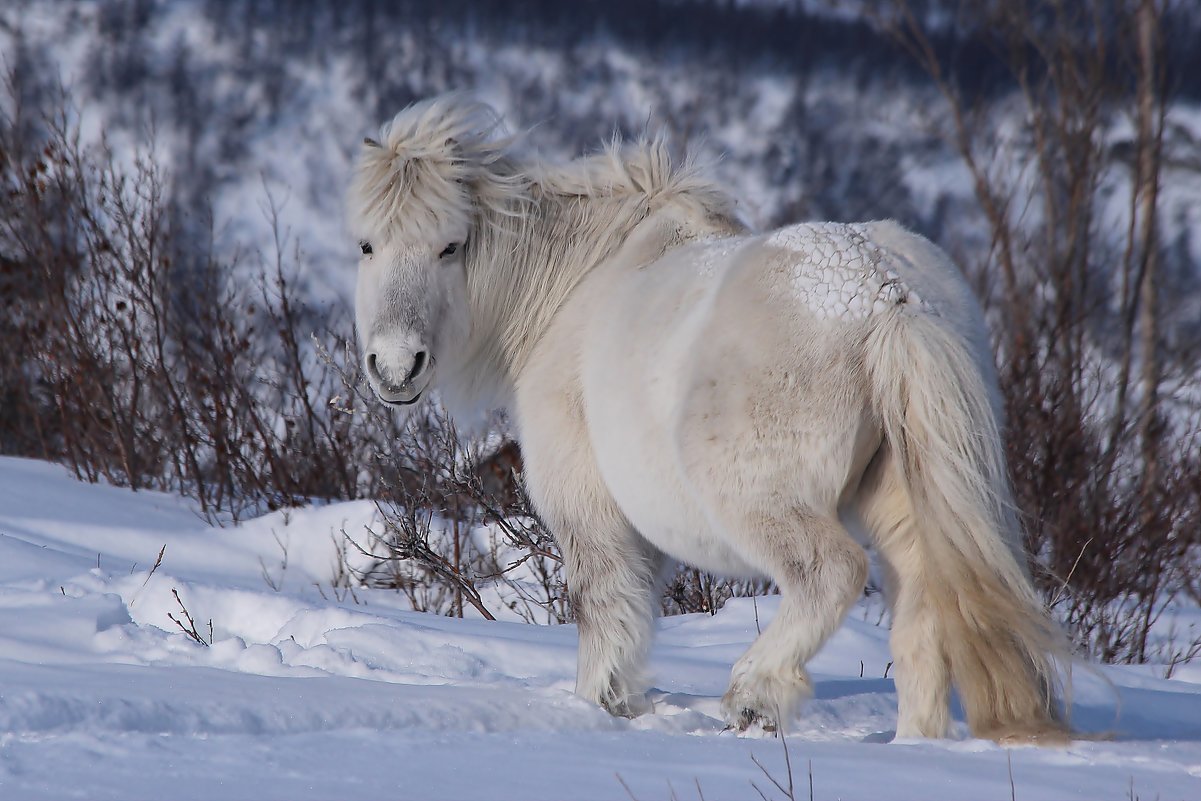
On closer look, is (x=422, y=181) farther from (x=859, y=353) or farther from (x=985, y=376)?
(x=985, y=376)

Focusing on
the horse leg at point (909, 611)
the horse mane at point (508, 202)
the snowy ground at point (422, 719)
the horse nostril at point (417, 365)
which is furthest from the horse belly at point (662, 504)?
the horse mane at point (508, 202)

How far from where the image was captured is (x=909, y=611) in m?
3.03

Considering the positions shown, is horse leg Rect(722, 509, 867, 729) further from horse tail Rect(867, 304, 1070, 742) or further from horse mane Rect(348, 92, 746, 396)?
horse mane Rect(348, 92, 746, 396)

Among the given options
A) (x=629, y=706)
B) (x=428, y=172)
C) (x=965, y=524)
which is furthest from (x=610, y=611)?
(x=428, y=172)

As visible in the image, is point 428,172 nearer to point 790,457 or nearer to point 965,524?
point 790,457

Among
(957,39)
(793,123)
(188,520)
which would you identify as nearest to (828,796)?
(188,520)

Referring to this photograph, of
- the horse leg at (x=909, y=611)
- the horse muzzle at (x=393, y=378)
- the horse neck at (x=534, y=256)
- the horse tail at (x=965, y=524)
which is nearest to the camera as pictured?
the horse tail at (x=965, y=524)

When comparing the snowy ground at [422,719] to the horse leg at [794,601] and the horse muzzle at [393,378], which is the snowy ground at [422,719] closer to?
the horse leg at [794,601]

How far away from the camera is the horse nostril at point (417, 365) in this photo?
3.80 meters

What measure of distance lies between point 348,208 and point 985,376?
2.27m

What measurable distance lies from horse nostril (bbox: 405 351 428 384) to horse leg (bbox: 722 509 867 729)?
1.36m

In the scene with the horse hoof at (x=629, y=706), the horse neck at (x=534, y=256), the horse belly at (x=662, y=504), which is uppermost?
the horse neck at (x=534, y=256)

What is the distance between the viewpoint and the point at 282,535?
7.59m

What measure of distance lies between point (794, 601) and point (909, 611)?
35cm
